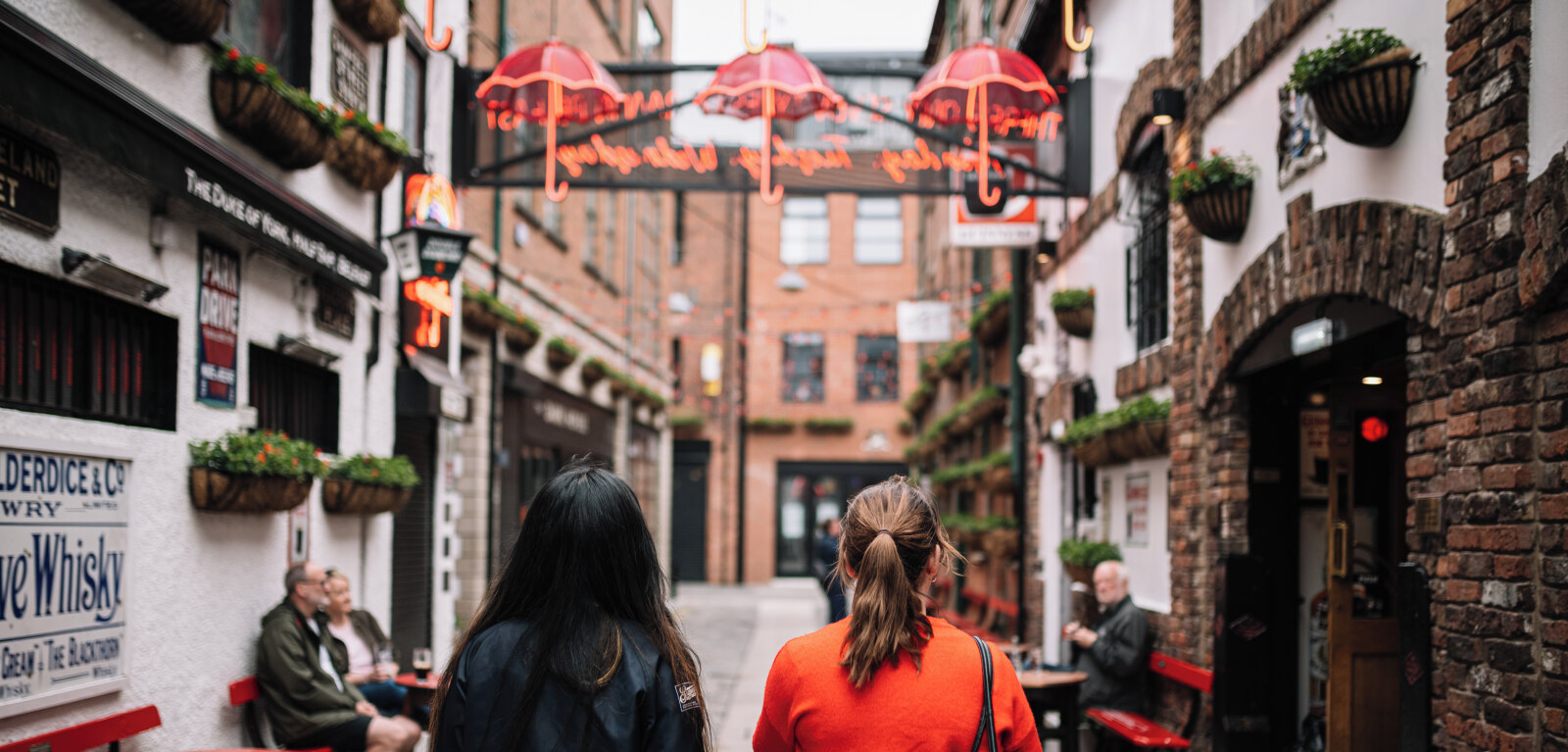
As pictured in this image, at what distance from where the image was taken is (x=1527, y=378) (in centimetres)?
389

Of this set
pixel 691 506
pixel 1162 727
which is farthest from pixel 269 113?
pixel 691 506

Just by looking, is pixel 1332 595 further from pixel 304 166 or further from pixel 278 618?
pixel 304 166

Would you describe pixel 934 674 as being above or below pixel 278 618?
above

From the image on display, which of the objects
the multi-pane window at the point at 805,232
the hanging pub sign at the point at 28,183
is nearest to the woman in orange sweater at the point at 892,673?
the hanging pub sign at the point at 28,183

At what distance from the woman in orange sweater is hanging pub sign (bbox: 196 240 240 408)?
15.1 ft

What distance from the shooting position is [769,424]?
94.7 feet

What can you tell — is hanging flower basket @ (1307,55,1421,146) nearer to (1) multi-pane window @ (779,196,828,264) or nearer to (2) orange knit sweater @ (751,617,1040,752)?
(2) orange knit sweater @ (751,617,1040,752)

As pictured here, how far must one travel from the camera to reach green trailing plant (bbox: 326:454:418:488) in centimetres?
788

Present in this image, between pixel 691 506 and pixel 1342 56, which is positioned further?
pixel 691 506

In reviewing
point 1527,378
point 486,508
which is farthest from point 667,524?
point 1527,378

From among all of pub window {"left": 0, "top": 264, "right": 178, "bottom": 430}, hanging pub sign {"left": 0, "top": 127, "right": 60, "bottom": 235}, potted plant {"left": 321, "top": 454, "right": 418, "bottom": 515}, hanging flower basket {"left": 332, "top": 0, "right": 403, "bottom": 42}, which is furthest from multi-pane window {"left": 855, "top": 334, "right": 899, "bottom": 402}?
hanging pub sign {"left": 0, "top": 127, "right": 60, "bottom": 235}

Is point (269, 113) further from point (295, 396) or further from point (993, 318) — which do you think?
point (993, 318)

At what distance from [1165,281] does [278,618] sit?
223 inches

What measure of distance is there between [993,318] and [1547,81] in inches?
401
